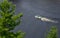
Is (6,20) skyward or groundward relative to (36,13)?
skyward

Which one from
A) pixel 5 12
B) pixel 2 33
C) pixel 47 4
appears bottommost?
pixel 47 4

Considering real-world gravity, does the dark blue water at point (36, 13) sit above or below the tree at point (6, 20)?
below

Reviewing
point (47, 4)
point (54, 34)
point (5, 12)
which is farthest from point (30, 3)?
point (5, 12)

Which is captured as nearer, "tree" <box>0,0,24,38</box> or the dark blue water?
"tree" <box>0,0,24,38</box>

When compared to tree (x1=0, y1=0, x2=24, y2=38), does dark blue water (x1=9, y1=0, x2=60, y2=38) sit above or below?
below

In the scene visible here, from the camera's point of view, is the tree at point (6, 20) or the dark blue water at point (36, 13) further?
the dark blue water at point (36, 13)

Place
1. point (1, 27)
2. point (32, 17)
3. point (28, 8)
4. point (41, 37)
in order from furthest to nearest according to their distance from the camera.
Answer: point (28, 8) < point (32, 17) < point (41, 37) < point (1, 27)

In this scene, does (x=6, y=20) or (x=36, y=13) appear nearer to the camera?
(x=6, y=20)

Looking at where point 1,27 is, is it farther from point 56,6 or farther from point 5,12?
point 56,6
